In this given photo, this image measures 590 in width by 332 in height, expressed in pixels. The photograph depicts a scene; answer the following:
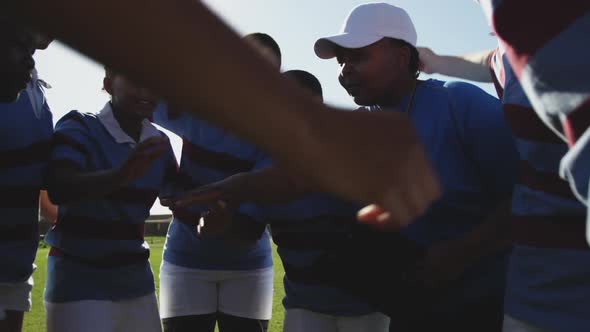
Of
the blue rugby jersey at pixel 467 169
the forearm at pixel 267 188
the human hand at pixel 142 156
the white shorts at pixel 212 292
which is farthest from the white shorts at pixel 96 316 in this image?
the blue rugby jersey at pixel 467 169

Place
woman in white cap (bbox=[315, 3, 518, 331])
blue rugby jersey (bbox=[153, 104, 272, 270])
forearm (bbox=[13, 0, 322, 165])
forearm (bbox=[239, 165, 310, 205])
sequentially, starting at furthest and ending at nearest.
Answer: blue rugby jersey (bbox=[153, 104, 272, 270]) < forearm (bbox=[239, 165, 310, 205]) < woman in white cap (bbox=[315, 3, 518, 331]) < forearm (bbox=[13, 0, 322, 165])

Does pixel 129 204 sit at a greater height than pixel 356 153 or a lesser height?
lesser

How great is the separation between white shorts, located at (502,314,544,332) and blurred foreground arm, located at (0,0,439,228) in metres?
1.16

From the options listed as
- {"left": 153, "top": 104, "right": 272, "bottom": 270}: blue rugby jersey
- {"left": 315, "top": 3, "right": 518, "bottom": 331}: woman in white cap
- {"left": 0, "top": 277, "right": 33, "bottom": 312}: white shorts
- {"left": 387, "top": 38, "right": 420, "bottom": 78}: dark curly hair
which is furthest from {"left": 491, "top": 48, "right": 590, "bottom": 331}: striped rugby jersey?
{"left": 0, "top": 277, "right": 33, "bottom": 312}: white shorts

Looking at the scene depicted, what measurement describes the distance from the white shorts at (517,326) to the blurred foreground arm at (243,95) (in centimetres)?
116

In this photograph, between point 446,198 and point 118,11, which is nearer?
point 118,11

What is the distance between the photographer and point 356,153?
2.48 ft

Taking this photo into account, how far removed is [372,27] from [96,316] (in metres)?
1.98

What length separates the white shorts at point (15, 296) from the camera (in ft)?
9.89

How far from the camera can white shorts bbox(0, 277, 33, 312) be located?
9.89 ft

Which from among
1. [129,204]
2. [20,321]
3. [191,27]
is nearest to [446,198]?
[129,204]

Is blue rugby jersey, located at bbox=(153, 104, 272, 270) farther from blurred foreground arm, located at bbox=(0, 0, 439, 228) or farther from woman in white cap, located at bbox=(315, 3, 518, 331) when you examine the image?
blurred foreground arm, located at bbox=(0, 0, 439, 228)

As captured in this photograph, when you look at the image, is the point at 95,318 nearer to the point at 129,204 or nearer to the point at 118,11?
the point at 129,204

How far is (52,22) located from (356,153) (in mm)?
383
